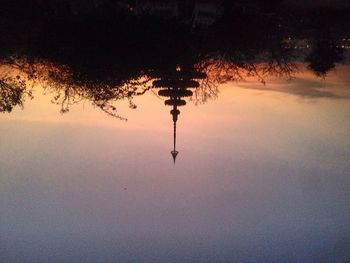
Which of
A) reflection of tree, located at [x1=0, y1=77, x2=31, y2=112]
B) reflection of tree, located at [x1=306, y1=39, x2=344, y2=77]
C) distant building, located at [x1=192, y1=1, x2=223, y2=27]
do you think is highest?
distant building, located at [x1=192, y1=1, x2=223, y2=27]

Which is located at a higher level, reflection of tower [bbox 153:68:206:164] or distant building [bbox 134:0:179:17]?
distant building [bbox 134:0:179:17]

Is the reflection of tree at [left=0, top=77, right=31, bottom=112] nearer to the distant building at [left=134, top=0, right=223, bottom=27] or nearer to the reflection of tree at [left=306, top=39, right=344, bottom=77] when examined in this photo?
the distant building at [left=134, top=0, right=223, bottom=27]

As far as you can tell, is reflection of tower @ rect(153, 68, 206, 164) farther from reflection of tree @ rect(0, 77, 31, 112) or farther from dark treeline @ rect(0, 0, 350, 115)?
reflection of tree @ rect(0, 77, 31, 112)

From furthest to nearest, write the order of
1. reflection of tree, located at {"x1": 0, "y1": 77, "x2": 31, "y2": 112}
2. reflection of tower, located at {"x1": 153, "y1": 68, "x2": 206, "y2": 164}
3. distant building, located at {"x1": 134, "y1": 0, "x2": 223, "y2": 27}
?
distant building, located at {"x1": 134, "y1": 0, "x2": 223, "y2": 27}, reflection of tower, located at {"x1": 153, "y1": 68, "x2": 206, "y2": 164}, reflection of tree, located at {"x1": 0, "y1": 77, "x2": 31, "y2": 112}

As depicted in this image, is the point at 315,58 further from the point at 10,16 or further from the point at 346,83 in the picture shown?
the point at 10,16

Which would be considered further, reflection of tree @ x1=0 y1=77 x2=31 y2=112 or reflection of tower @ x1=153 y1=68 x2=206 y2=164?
reflection of tower @ x1=153 y1=68 x2=206 y2=164

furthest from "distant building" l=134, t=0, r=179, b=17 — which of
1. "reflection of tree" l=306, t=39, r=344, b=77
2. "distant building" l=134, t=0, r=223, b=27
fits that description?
"reflection of tree" l=306, t=39, r=344, b=77

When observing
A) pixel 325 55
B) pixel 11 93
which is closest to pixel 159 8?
pixel 11 93

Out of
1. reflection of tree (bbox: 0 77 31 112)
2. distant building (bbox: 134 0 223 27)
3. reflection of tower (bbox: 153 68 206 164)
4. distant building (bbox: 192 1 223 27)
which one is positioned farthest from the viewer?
distant building (bbox: 134 0 223 27)

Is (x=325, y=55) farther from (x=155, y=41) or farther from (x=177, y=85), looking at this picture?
(x=155, y=41)
